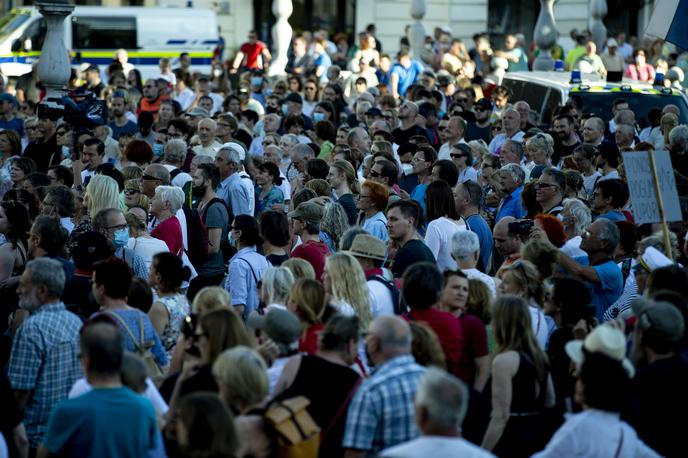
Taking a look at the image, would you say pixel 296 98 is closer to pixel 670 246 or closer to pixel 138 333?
pixel 670 246

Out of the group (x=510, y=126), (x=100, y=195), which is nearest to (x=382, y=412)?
(x=100, y=195)

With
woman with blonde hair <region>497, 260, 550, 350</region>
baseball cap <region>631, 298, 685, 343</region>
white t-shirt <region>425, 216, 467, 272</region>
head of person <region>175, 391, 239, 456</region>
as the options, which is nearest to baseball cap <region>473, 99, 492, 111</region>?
white t-shirt <region>425, 216, 467, 272</region>

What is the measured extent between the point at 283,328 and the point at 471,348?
1.19 m

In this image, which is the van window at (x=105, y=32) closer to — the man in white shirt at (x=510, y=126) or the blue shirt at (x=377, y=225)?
the man in white shirt at (x=510, y=126)

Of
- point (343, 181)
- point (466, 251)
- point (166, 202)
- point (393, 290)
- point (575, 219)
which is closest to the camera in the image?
point (393, 290)

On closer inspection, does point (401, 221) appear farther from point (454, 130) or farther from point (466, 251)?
point (454, 130)

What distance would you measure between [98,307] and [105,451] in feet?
8.70

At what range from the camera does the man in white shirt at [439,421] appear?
538 centimetres

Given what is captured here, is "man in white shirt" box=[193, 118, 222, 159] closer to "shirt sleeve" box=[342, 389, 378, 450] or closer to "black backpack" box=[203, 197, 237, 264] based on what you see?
"black backpack" box=[203, 197, 237, 264]

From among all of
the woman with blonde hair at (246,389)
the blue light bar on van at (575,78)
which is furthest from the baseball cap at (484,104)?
the woman with blonde hair at (246,389)

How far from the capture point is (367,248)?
350 inches

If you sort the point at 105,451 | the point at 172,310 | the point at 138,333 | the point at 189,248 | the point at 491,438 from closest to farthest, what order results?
the point at 105,451 → the point at 491,438 → the point at 138,333 → the point at 172,310 → the point at 189,248

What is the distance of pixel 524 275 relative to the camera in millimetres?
8461

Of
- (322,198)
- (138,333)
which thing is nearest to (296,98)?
(322,198)
